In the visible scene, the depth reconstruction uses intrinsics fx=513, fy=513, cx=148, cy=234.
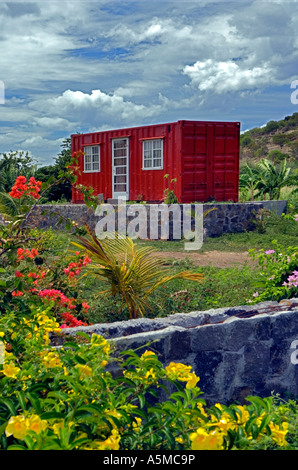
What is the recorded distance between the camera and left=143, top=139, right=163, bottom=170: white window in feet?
53.4

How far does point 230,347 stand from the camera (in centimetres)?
429

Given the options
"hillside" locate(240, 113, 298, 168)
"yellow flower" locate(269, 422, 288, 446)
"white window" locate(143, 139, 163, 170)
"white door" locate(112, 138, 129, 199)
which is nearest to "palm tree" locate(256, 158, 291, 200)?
"white window" locate(143, 139, 163, 170)

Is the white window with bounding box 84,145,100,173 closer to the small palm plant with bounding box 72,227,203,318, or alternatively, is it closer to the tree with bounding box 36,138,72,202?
the tree with bounding box 36,138,72,202

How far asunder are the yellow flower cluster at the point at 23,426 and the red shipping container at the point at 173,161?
13.2 m

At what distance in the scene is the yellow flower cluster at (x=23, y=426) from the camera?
1.93 meters

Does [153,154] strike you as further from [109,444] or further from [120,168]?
[109,444]

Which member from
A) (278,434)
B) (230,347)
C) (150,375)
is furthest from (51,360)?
(230,347)

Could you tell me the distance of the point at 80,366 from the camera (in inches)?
90.0

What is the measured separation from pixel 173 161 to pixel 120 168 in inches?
110

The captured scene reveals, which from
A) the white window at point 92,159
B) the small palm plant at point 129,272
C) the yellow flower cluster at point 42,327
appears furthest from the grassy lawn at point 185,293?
the white window at point 92,159

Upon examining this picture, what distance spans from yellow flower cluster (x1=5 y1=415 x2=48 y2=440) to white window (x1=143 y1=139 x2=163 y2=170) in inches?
576

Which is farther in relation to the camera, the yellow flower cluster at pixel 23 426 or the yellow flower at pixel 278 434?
the yellow flower at pixel 278 434

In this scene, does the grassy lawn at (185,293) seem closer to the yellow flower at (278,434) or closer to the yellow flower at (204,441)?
the yellow flower at (278,434)
